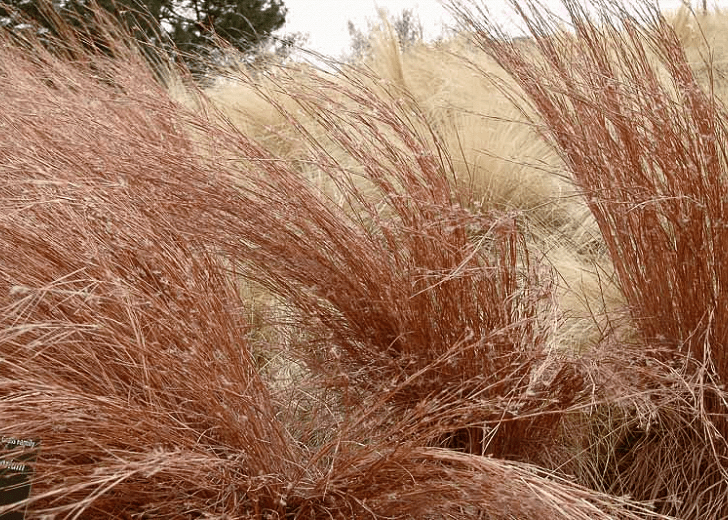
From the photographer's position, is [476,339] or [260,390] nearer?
[260,390]

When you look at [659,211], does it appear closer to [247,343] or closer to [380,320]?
[380,320]

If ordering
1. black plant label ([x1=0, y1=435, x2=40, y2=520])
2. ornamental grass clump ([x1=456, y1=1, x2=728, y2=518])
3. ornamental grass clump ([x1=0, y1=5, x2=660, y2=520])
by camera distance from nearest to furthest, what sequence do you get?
black plant label ([x1=0, y1=435, x2=40, y2=520]), ornamental grass clump ([x1=0, y1=5, x2=660, y2=520]), ornamental grass clump ([x1=456, y1=1, x2=728, y2=518])

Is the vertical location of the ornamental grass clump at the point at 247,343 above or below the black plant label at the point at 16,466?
above

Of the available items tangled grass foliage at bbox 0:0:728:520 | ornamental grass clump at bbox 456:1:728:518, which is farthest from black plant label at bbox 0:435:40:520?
ornamental grass clump at bbox 456:1:728:518

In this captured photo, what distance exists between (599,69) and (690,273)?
1.54 ft

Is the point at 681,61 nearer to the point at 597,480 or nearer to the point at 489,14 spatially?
the point at 489,14

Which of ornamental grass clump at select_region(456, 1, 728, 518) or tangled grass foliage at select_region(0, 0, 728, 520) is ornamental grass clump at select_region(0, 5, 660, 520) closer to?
tangled grass foliage at select_region(0, 0, 728, 520)

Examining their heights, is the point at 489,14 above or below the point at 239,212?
above

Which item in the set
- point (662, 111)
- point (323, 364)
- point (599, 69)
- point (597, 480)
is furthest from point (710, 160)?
point (323, 364)

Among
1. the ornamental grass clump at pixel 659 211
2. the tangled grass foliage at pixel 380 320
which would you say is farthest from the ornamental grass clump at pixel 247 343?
the ornamental grass clump at pixel 659 211

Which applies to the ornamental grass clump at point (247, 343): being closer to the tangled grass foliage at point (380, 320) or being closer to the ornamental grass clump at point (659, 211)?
the tangled grass foliage at point (380, 320)

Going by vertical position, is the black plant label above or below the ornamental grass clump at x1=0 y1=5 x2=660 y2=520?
below

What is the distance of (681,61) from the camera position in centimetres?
184

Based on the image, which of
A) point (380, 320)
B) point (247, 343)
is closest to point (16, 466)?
point (247, 343)
